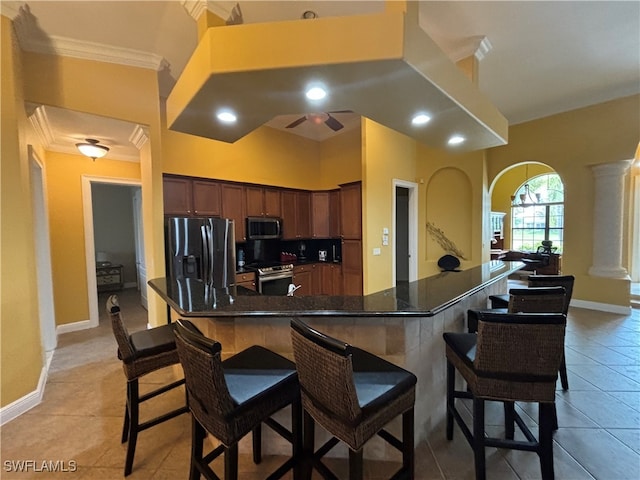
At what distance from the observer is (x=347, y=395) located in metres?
1.13

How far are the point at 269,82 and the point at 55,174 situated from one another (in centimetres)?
411

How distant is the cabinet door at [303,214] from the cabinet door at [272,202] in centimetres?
47

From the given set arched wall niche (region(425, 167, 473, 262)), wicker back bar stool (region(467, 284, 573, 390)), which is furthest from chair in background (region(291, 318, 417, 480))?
arched wall niche (region(425, 167, 473, 262))

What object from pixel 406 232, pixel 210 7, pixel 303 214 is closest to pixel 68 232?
pixel 303 214

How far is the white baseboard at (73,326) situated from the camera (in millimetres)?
4070

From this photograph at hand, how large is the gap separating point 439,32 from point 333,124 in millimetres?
2603

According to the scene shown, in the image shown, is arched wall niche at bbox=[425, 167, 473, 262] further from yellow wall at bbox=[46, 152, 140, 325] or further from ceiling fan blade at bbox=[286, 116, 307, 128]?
yellow wall at bbox=[46, 152, 140, 325]

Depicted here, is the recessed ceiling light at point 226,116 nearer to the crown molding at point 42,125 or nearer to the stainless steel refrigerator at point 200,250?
the stainless steel refrigerator at point 200,250

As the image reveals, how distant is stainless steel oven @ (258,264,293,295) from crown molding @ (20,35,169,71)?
9.82 ft

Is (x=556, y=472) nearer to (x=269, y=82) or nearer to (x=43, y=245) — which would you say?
(x=269, y=82)

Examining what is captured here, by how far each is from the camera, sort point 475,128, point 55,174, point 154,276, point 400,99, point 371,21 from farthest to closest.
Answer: point 55,174 < point 154,276 < point 475,128 < point 400,99 < point 371,21

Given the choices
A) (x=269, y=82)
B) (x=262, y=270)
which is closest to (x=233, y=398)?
(x=269, y=82)

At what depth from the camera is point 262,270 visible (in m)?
4.62

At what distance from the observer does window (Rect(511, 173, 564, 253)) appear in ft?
28.9
